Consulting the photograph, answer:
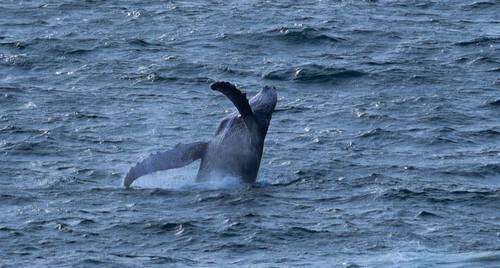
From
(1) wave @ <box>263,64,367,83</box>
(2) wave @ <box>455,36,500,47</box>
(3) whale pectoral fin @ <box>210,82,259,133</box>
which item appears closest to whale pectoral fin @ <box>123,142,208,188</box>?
(3) whale pectoral fin @ <box>210,82,259,133</box>

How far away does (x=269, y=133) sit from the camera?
2814 cm

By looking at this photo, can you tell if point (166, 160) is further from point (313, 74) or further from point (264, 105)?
point (313, 74)

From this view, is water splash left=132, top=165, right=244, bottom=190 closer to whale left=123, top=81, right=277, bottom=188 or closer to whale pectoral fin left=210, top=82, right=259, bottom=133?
whale left=123, top=81, right=277, bottom=188

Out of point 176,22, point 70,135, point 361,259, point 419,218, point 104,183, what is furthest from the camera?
point 176,22

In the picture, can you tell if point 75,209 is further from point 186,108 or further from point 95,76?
point 95,76

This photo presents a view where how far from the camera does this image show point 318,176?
24703mm

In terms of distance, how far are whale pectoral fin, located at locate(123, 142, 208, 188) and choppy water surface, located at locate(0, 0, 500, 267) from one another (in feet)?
1.18

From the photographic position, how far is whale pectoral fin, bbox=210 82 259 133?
22.2 m

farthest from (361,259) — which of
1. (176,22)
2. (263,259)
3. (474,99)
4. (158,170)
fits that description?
(176,22)

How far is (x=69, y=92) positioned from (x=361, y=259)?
12.8m

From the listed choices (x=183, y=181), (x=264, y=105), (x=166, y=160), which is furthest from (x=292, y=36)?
(x=166, y=160)

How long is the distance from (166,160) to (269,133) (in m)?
5.38

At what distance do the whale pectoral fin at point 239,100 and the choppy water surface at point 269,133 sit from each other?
991 mm

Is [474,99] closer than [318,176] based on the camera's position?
No
